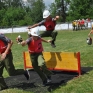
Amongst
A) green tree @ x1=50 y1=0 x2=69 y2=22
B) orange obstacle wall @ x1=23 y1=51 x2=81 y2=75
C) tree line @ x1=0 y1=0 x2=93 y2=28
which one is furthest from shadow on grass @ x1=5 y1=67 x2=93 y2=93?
green tree @ x1=50 y1=0 x2=69 y2=22

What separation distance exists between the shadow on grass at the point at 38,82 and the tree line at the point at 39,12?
39.2m

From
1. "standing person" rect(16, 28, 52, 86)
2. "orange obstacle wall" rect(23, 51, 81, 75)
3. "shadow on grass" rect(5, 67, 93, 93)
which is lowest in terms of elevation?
"shadow on grass" rect(5, 67, 93, 93)

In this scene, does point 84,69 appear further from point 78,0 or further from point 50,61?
point 78,0

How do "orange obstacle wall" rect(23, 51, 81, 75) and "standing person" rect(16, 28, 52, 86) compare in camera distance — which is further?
"orange obstacle wall" rect(23, 51, 81, 75)

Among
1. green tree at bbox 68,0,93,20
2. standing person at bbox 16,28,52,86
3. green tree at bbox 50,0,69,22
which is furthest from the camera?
green tree at bbox 50,0,69,22

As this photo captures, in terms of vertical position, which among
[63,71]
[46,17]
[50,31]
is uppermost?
[46,17]

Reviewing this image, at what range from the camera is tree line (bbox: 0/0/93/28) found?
65.1 m

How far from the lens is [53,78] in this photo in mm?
9461

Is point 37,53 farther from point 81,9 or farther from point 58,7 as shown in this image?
point 58,7

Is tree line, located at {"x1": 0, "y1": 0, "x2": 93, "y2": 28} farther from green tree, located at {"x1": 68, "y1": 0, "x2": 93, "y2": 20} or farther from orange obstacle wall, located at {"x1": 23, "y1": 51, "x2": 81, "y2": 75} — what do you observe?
orange obstacle wall, located at {"x1": 23, "y1": 51, "x2": 81, "y2": 75}

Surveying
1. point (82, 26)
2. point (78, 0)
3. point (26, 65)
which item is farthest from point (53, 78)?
point (78, 0)

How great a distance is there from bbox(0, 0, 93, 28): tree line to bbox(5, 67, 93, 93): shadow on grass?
129ft

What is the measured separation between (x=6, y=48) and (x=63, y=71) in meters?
2.91

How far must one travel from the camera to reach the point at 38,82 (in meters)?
9.12
